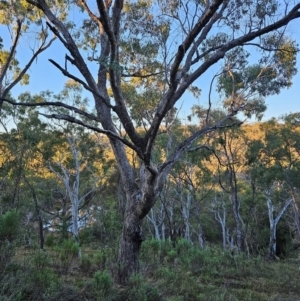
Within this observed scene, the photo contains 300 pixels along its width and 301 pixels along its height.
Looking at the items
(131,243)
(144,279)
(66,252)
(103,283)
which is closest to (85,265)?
(66,252)

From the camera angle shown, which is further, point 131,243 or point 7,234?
point 131,243

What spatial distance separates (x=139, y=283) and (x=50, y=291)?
4.36 feet

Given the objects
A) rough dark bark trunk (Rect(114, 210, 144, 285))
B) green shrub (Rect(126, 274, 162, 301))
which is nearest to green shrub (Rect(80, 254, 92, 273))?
rough dark bark trunk (Rect(114, 210, 144, 285))

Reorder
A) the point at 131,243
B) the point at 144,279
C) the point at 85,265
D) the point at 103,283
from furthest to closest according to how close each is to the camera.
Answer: the point at 85,265 < the point at 131,243 < the point at 144,279 < the point at 103,283

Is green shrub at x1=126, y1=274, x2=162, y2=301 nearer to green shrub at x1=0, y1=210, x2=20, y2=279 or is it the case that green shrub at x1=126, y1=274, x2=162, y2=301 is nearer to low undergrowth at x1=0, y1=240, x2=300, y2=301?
low undergrowth at x1=0, y1=240, x2=300, y2=301

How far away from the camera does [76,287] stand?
4.47 m

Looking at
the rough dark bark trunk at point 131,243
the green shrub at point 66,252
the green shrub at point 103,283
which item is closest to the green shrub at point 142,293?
the green shrub at point 103,283

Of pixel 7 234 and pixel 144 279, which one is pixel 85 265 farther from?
pixel 7 234

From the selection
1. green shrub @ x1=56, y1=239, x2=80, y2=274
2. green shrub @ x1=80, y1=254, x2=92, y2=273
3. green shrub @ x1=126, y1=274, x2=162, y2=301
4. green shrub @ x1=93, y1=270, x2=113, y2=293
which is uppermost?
green shrub @ x1=56, y1=239, x2=80, y2=274

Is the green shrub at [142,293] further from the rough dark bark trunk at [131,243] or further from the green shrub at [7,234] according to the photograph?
the green shrub at [7,234]

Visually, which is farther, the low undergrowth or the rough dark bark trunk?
the rough dark bark trunk

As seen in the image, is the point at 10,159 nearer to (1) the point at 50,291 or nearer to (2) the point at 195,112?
(2) the point at 195,112

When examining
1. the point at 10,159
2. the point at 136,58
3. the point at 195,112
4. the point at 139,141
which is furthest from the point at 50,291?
the point at 195,112

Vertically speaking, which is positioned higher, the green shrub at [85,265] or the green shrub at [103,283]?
the green shrub at [85,265]
